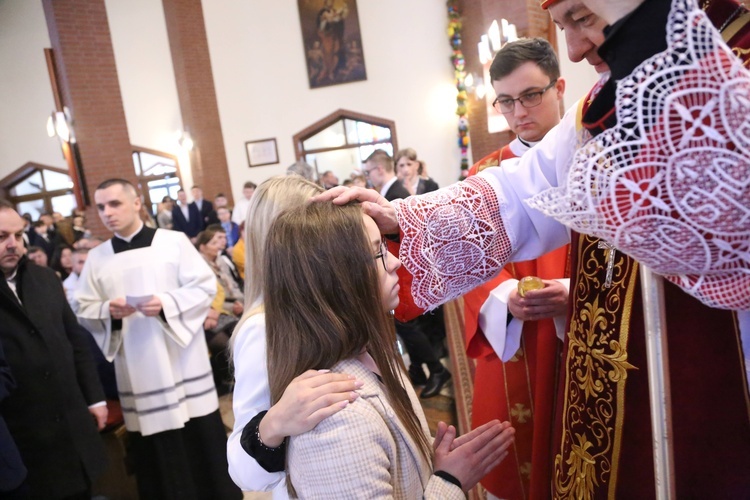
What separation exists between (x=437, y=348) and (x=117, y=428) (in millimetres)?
2806

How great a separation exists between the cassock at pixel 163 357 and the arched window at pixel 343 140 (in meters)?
9.59

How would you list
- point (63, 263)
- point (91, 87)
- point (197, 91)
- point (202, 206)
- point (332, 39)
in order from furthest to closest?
1. point (332, 39)
2. point (197, 91)
3. point (202, 206)
4. point (91, 87)
5. point (63, 263)

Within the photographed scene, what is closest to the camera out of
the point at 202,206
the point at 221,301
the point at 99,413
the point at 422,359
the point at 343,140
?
the point at 99,413

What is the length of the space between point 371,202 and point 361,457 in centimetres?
59

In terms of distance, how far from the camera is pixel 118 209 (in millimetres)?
3074

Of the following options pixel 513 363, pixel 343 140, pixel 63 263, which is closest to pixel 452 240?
pixel 513 363

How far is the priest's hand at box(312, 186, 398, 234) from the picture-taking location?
1195mm

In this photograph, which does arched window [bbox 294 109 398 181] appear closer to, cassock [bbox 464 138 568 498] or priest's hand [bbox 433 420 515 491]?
cassock [bbox 464 138 568 498]

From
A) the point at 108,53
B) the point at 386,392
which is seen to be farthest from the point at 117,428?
the point at 108,53

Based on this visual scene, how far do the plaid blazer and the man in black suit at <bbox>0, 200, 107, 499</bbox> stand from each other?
186cm

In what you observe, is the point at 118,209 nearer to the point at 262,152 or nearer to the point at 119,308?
the point at 119,308

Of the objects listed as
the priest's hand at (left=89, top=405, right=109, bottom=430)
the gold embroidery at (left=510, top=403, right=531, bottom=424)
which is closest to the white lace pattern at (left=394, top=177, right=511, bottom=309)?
the gold embroidery at (left=510, top=403, right=531, bottom=424)

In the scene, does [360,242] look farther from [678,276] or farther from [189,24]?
[189,24]

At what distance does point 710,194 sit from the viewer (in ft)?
1.90
